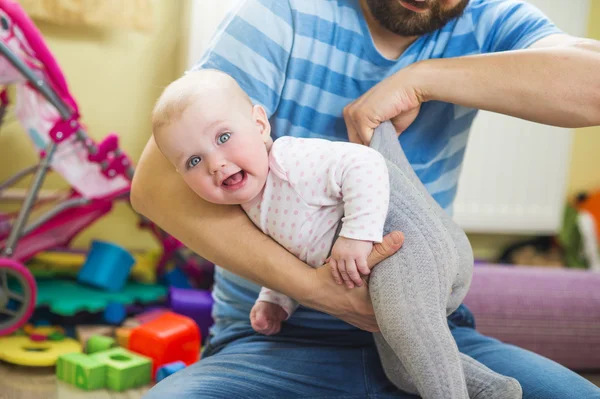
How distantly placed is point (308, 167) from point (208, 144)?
14cm

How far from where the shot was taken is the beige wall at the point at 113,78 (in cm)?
232

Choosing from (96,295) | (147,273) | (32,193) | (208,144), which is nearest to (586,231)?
(147,273)

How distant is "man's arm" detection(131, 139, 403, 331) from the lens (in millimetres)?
1007

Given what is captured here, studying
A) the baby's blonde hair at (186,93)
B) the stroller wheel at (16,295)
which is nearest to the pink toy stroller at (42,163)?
the stroller wheel at (16,295)

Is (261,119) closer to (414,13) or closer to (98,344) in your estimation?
(414,13)

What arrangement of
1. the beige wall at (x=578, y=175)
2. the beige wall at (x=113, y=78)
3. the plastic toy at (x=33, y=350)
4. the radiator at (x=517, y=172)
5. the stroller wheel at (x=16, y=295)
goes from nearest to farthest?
the plastic toy at (x=33, y=350)
the stroller wheel at (x=16, y=295)
the beige wall at (x=113, y=78)
the radiator at (x=517, y=172)
the beige wall at (x=578, y=175)

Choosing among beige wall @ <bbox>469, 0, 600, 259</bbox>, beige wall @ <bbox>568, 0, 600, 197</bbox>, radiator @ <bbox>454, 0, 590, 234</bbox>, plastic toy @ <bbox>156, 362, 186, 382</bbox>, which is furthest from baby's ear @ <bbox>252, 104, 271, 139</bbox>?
beige wall @ <bbox>568, 0, 600, 197</bbox>

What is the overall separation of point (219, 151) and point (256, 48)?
0.24m

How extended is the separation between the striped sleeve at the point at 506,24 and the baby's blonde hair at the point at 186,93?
0.48m

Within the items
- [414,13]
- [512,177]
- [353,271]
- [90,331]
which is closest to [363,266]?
[353,271]

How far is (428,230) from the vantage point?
0.97 m

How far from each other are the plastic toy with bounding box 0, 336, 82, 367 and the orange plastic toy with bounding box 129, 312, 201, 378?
16 centimetres

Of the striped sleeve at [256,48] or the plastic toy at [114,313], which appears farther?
the plastic toy at [114,313]

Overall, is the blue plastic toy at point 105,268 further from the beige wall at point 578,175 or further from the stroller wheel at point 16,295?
the beige wall at point 578,175
